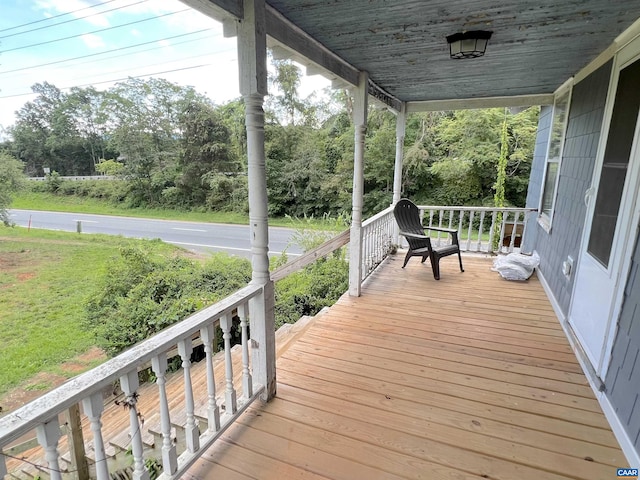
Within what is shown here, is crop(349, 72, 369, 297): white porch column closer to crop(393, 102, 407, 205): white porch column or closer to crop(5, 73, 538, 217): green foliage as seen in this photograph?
crop(393, 102, 407, 205): white porch column

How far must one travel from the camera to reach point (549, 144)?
4590mm

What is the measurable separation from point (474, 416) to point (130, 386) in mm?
1777

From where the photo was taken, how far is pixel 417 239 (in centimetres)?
418

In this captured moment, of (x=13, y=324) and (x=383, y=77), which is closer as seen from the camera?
(x=383, y=77)

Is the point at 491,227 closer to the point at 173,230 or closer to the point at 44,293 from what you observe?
the point at 173,230

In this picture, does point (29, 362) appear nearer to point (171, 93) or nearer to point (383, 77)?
point (383, 77)

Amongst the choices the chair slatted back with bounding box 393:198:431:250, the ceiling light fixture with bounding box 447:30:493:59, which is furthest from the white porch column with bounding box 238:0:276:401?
the chair slatted back with bounding box 393:198:431:250

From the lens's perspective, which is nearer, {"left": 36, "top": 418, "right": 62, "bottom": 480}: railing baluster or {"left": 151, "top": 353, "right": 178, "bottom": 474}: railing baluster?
{"left": 36, "top": 418, "right": 62, "bottom": 480}: railing baluster

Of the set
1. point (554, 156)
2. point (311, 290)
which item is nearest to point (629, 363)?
point (554, 156)

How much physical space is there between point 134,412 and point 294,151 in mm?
13062

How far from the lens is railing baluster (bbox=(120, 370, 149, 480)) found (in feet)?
3.85

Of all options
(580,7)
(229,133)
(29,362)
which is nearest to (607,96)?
(580,7)

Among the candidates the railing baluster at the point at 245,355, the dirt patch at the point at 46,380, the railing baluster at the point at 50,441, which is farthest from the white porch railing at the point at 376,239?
the dirt patch at the point at 46,380

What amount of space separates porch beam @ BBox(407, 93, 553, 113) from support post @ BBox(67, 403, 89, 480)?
5.16m
